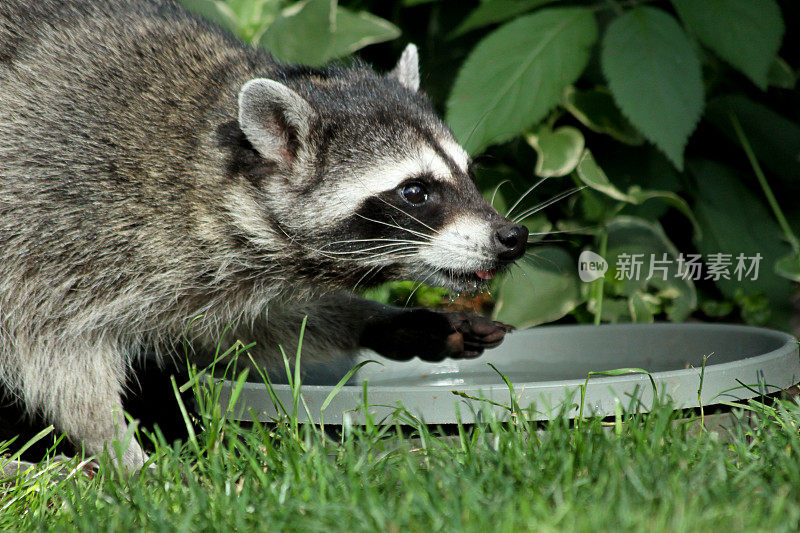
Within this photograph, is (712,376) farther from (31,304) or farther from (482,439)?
(31,304)

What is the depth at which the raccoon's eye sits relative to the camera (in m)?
3.00

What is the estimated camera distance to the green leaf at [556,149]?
4340 millimetres

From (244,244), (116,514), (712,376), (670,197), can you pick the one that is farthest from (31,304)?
(670,197)

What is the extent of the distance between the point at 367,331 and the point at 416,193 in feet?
2.53

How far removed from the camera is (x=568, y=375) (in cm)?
350

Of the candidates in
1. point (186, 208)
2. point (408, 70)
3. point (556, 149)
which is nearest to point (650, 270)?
point (556, 149)

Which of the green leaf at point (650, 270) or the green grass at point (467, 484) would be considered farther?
the green leaf at point (650, 270)

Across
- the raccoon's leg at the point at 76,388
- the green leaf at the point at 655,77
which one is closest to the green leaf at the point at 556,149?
the green leaf at the point at 655,77

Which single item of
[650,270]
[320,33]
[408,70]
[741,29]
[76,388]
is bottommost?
[76,388]

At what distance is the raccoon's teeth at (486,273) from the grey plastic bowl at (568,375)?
1.26ft

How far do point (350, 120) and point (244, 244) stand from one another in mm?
576

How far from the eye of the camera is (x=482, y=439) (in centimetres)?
231

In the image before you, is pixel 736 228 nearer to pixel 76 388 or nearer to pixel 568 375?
pixel 568 375

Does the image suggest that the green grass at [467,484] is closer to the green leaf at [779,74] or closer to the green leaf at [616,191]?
the green leaf at [616,191]
